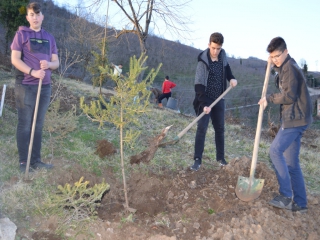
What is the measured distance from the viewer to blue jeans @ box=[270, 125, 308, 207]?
10.6ft

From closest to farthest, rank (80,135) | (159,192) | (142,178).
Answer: (159,192) → (142,178) → (80,135)

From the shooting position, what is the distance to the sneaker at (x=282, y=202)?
128 inches

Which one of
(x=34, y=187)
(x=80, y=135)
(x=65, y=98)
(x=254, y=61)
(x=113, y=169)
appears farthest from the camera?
(x=254, y=61)

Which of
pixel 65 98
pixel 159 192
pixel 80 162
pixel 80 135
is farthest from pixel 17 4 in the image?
pixel 159 192

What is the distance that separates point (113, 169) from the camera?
14.3 ft

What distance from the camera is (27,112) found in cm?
374

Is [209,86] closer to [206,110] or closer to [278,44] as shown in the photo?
[206,110]

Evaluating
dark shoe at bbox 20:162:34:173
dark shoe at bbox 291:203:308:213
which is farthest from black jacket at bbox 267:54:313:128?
dark shoe at bbox 20:162:34:173

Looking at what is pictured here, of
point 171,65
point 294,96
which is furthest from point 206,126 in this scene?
point 171,65

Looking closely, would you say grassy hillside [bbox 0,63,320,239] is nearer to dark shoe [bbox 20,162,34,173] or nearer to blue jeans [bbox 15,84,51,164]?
dark shoe [bbox 20,162,34,173]

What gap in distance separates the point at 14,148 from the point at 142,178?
1843mm

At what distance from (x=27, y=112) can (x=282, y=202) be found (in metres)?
2.86

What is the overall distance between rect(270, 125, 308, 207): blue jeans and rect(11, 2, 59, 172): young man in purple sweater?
253 centimetres

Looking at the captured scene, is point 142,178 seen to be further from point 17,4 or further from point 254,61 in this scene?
point 254,61
